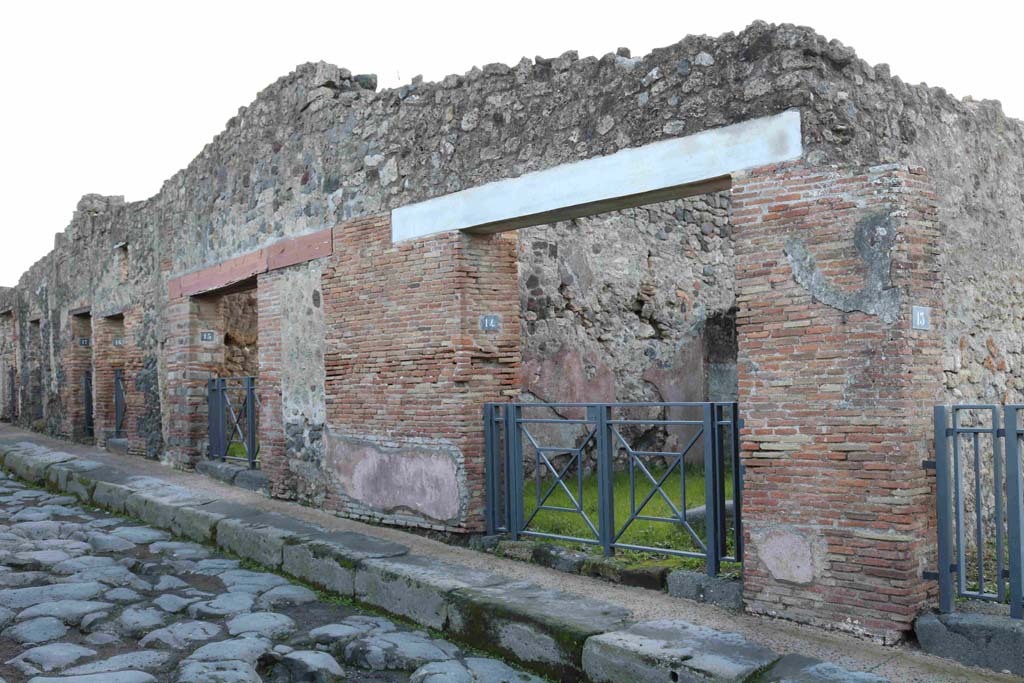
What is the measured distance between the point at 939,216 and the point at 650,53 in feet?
6.12

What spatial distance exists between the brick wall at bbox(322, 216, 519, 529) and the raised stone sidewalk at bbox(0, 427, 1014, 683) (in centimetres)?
48

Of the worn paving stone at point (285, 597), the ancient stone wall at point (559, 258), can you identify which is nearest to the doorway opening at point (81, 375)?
the ancient stone wall at point (559, 258)

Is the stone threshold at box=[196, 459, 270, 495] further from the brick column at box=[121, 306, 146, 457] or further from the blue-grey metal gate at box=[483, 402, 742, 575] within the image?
Answer: the blue-grey metal gate at box=[483, 402, 742, 575]

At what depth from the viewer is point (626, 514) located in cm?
658

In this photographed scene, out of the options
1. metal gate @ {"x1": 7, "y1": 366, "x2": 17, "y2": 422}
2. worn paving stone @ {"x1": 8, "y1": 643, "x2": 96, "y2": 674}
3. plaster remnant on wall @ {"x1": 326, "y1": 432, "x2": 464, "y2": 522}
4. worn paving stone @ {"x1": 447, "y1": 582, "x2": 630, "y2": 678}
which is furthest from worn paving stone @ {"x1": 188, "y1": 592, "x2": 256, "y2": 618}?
metal gate @ {"x1": 7, "y1": 366, "x2": 17, "y2": 422}

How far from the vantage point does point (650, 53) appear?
530 cm

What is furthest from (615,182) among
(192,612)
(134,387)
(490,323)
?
(134,387)

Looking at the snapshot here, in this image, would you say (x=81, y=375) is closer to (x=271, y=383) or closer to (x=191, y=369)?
(x=191, y=369)

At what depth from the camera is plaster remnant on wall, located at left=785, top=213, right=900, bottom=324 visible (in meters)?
4.26

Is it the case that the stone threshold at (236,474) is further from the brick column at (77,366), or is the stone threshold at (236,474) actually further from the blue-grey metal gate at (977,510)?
the blue-grey metal gate at (977,510)

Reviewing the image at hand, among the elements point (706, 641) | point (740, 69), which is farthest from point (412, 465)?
point (740, 69)

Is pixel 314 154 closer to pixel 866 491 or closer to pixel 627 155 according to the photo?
pixel 627 155

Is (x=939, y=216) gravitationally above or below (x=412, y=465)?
above

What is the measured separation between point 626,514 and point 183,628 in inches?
123
